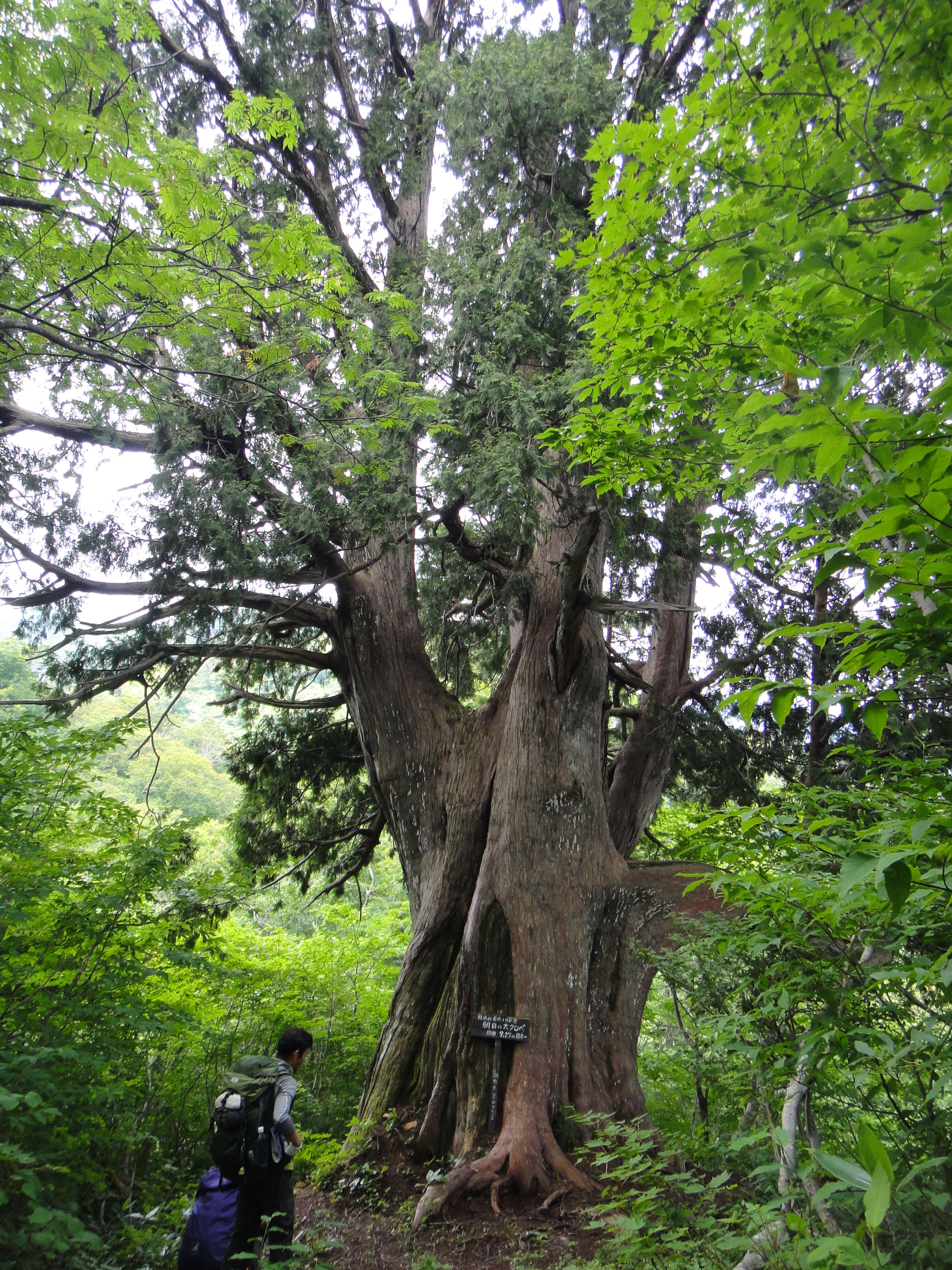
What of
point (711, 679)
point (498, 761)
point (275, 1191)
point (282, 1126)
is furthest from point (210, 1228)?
point (711, 679)

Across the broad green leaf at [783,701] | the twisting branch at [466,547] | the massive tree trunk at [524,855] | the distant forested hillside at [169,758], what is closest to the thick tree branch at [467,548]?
the twisting branch at [466,547]

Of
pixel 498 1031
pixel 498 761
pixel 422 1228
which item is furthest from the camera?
pixel 498 761

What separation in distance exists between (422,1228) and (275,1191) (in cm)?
107

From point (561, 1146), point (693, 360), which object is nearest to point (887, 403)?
point (693, 360)

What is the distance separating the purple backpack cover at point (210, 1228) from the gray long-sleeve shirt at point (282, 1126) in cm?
20

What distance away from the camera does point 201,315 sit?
12.8 ft

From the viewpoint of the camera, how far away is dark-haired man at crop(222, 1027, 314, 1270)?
9.43 ft

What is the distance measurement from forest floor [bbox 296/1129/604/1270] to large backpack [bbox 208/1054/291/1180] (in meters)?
0.51

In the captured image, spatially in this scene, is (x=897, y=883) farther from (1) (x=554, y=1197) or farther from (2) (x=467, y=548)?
(2) (x=467, y=548)

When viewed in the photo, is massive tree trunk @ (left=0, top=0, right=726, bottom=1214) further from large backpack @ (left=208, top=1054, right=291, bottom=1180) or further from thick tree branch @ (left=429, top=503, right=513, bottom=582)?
large backpack @ (left=208, top=1054, right=291, bottom=1180)

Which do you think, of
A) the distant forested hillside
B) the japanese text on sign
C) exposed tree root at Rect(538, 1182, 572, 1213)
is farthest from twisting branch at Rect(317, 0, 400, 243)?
the distant forested hillside

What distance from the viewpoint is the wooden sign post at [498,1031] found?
440 cm

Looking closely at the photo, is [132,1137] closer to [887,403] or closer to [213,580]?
[213,580]

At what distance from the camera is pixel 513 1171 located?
390cm
